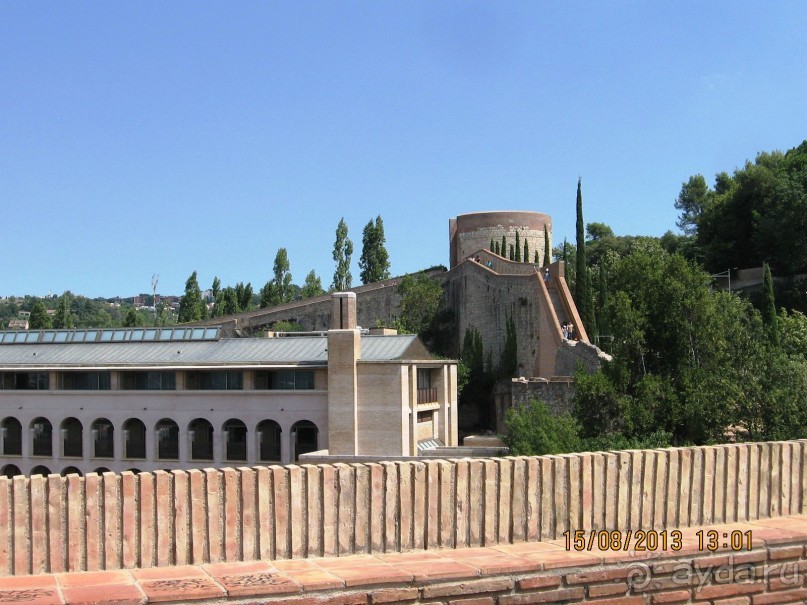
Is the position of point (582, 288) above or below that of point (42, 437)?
above

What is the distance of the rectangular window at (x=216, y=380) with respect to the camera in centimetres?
3818

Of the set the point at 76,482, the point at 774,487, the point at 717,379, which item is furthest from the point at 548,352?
the point at 76,482

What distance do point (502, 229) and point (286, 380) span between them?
34803 millimetres

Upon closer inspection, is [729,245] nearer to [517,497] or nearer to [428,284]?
[428,284]

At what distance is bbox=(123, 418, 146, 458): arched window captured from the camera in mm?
38781

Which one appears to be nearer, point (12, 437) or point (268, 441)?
point (268, 441)

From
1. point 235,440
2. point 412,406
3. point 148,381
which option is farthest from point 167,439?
point 412,406

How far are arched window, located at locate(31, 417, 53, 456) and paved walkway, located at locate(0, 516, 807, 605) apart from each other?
33.9 m

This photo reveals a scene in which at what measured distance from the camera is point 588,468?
10.2 m

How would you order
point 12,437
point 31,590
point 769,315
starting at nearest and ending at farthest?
point 31,590 < point 12,437 < point 769,315

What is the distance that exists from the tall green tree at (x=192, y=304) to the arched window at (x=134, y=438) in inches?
1605

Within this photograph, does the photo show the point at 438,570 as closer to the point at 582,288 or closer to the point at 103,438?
the point at 103,438

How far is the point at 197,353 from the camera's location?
4072 cm
